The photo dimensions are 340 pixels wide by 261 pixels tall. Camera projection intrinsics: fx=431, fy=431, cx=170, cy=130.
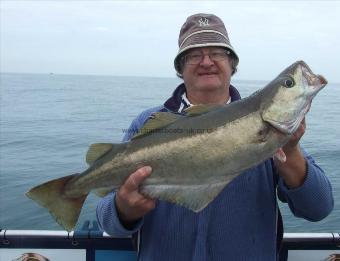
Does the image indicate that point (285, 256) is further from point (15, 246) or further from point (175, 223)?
point (15, 246)

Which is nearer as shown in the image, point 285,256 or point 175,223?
point 175,223

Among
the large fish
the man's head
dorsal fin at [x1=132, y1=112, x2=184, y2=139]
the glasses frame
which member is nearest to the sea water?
the man's head

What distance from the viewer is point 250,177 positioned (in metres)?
3.60

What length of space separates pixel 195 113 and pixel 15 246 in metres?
3.28

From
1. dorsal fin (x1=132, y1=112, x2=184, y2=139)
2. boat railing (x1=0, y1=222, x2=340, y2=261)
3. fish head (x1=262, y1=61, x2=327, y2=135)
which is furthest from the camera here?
boat railing (x1=0, y1=222, x2=340, y2=261)

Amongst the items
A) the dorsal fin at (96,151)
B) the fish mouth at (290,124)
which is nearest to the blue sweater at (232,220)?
the dorsal fin at (96,151)

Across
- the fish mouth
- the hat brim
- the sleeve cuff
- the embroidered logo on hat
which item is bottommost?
the sleeve cuff

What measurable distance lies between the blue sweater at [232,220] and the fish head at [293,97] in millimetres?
584

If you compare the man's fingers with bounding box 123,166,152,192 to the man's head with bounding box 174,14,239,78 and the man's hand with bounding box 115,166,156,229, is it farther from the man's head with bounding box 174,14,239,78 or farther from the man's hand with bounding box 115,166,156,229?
the man's head with bounding box 174,14,239,78

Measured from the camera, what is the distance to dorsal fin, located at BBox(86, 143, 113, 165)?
3.35 metres

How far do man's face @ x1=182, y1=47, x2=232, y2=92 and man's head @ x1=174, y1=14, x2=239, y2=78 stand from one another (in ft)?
0.21

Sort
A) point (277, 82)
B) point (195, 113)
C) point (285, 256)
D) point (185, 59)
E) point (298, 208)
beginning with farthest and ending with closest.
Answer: point (285, 256) < point (185, 59) < point (298, 208) < point (195, 113) < point (277, 82)

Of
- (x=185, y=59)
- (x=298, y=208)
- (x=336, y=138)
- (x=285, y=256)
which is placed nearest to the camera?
(x=298, y=208)

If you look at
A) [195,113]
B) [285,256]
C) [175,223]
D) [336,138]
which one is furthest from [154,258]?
[336,138]
